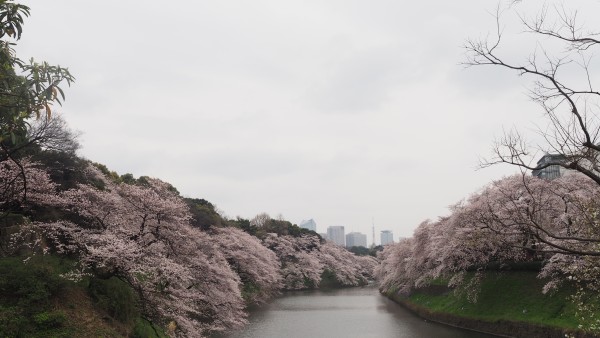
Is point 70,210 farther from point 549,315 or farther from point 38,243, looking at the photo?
point 549,315

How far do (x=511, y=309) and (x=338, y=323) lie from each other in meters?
13.0

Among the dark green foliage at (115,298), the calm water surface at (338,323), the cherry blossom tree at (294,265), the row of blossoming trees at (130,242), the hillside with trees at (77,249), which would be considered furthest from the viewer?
the cherry blossom tree at (294,265)

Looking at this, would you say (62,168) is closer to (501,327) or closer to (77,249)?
(77,249)

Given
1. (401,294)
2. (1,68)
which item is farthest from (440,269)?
(1,68)

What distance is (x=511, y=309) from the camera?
27406 mm

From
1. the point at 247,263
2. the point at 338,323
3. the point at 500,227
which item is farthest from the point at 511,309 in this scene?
the point at 247,263

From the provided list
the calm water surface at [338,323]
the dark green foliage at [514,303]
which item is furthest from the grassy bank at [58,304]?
the dark green foliage at [514,303]

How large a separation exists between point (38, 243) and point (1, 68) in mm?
11151

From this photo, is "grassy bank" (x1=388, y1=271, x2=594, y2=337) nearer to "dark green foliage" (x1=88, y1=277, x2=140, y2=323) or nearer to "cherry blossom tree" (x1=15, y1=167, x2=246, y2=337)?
"cherry blossom tree" (x1=15, y1=167, x2=246, y2=337)

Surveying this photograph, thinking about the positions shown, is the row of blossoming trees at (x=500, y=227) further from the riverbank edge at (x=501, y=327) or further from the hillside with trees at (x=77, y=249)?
the hillside with trees at (x=77, y=249)

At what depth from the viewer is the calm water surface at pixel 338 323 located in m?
27.7

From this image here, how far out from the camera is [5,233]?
16.6m

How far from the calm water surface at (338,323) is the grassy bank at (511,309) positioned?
1.33m

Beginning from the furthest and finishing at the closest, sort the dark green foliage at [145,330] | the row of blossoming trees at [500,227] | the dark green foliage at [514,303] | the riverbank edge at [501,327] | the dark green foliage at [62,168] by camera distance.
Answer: the dark green foliage at [514,303] < the row of blossoming trees at [500,227] < the riverbank edge at [501,327] < the dark green foliage at [62,168] < the dark green foliage at [145,330]
